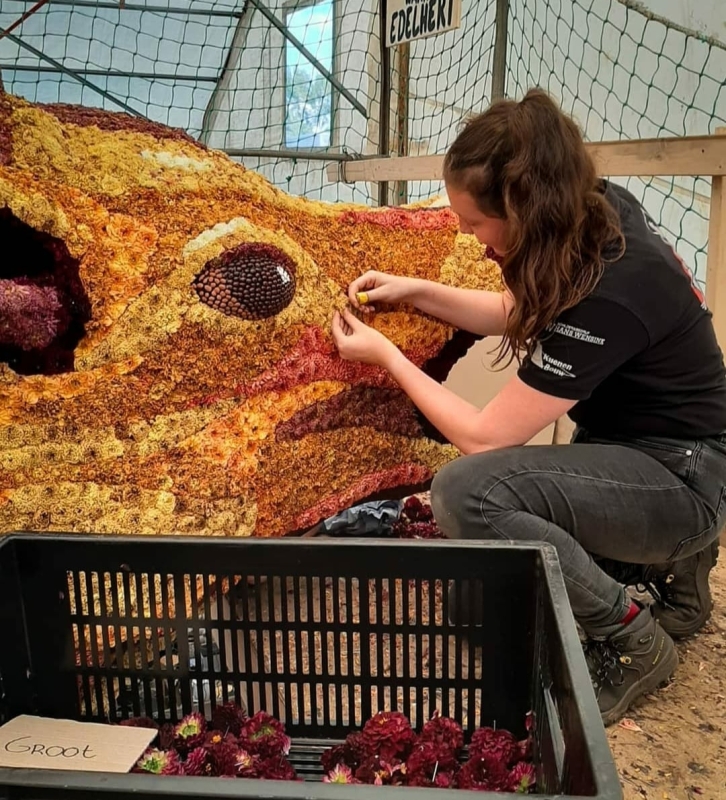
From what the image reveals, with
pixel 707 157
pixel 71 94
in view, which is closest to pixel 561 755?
pixel 707 157

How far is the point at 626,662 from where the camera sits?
124 centimetres

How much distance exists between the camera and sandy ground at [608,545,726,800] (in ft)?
3.54

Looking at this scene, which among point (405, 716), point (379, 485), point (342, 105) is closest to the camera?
point (405, 716)

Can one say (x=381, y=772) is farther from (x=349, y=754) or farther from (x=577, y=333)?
(x=577, y=333)

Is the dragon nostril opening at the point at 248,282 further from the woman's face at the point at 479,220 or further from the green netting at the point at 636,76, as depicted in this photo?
the green netting at the point at 636,76

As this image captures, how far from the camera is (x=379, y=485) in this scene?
57.1 inches

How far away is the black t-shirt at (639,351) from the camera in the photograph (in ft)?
3.48

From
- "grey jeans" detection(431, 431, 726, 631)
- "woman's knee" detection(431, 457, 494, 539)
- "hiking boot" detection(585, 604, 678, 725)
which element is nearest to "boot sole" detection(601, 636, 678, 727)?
"hiking boot" detection(585, 604, 678, 725)

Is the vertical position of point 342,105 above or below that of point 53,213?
above

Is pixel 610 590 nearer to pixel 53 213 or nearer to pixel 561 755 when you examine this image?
pixel 561 755

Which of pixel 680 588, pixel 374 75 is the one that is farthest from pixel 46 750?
pixel 374 75

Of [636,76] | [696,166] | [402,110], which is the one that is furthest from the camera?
[402,110]

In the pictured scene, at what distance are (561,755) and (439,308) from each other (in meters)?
0.86

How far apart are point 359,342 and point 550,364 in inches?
12.9
